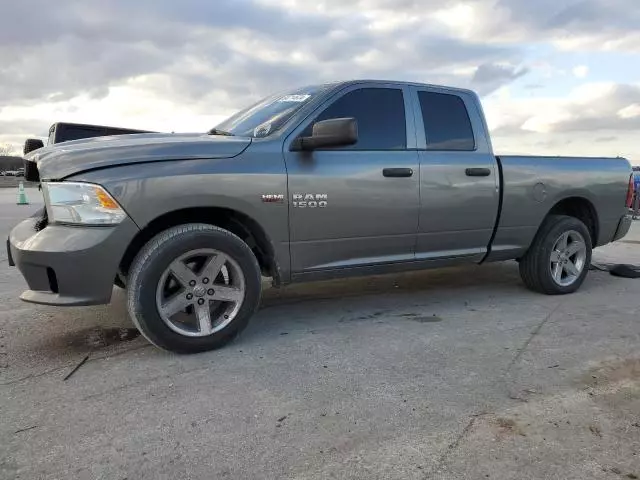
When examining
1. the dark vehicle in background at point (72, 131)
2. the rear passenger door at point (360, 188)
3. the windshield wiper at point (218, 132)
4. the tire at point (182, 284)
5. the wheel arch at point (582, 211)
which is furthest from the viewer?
the dark vehicle in background at point (72, 131)

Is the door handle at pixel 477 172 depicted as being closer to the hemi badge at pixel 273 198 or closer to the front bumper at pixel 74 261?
the hemi badge at pixel 273 198

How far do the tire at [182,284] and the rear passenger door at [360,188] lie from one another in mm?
438

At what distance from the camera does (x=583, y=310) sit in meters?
4.88

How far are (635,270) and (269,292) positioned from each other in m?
4.42

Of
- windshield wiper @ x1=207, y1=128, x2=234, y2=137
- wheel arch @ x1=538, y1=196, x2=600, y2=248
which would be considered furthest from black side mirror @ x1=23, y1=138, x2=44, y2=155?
wheel arch @ x1=538, y1=196, x2=600, y2=248

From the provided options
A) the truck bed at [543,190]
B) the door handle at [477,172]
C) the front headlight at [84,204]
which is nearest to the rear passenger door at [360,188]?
the door handle at [477,172]

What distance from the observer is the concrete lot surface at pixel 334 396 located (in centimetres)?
240

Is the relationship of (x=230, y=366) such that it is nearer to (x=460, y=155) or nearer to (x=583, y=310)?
(x=460, y=155)

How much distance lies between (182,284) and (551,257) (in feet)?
11.8

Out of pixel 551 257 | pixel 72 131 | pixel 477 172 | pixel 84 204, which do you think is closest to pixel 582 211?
pixel 551 257

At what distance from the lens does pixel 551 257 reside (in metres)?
5.38

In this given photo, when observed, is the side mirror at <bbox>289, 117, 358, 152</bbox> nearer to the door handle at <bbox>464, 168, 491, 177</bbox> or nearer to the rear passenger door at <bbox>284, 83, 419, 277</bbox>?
the rear passenger door at <bbox>284, 83, 419, 277</bbox>

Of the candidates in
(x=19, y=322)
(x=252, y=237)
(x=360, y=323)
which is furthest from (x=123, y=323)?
(x=360, y=323)

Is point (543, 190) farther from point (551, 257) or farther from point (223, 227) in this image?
point (223, 227)
